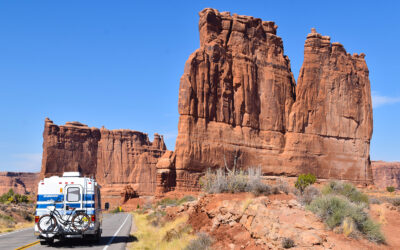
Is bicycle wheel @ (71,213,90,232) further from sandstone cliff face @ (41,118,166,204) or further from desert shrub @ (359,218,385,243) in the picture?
sandstone cliff face @ (41,118,166,204)

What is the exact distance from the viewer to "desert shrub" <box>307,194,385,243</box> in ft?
36.4

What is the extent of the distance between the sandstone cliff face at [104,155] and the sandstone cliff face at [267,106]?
56.6m

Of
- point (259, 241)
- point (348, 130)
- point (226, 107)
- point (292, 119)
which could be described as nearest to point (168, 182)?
point (226, 107)

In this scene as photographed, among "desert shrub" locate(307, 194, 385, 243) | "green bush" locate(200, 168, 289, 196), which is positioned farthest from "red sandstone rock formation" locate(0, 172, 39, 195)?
"desert shrub" locate(307, 194, 385, 243)

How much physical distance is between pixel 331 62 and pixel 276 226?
5674cm

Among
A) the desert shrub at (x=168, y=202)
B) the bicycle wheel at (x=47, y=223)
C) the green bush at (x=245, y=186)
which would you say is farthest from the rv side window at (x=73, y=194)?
the desert shrub at (x=168, y=202)

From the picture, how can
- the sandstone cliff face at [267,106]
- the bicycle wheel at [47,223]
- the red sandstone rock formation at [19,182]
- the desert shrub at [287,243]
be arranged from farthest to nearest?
Answer: 1. the red sandstone rock formation at [19,182]
2. the sandstone cliff face at [267,106]
3. the bicycle wheel at [47,223]
4. the desert shrub at [287,243]

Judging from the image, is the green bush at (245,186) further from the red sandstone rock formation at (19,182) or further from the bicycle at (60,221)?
the red sandstone rock formation at (19,182)

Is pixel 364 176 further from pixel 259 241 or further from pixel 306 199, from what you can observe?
pixel 259 241

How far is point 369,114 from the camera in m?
64.5

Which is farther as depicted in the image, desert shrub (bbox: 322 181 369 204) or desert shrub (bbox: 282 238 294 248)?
desert shrub (bbox: 322 181 369 204)

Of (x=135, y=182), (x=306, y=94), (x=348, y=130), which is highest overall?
(x=306, y=94)

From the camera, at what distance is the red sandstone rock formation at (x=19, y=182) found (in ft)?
474

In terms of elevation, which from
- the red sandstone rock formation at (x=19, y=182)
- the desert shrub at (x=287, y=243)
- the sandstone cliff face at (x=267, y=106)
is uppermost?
the sandstone cliff face at (x=267, y=106)
